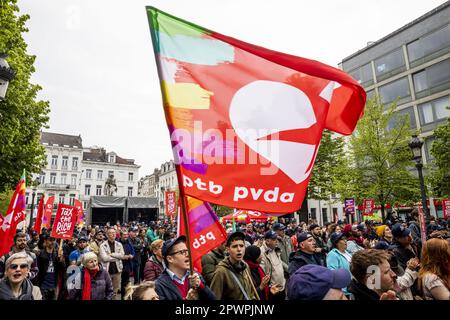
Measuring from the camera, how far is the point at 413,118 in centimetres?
3375

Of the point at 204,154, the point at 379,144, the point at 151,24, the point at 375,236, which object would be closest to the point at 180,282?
the point at 204,154

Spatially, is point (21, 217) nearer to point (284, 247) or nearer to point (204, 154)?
point (204, 154)

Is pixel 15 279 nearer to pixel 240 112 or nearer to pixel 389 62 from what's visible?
pixel 240 112

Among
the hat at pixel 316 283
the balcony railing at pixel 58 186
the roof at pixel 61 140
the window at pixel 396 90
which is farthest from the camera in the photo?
the roof at pixel 61 140

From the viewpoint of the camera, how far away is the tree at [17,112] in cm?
1250

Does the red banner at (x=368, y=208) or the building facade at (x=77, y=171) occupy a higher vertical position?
the building facade at (x=77, y=171)

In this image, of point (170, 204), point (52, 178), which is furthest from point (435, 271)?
point (52, 178)

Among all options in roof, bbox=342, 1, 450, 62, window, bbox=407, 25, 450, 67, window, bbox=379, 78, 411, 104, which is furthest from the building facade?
window, bbox=407, 25, 450, 67

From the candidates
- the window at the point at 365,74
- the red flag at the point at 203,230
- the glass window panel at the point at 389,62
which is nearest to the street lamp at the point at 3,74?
the red flag at the point at 203,230

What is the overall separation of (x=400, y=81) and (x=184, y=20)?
128ft

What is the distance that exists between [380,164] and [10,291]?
74.7 ft

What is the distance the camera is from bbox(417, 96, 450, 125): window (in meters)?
30.8

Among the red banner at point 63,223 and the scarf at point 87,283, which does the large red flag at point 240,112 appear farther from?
the red banner at point 63,223

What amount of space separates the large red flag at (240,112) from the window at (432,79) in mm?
35473
